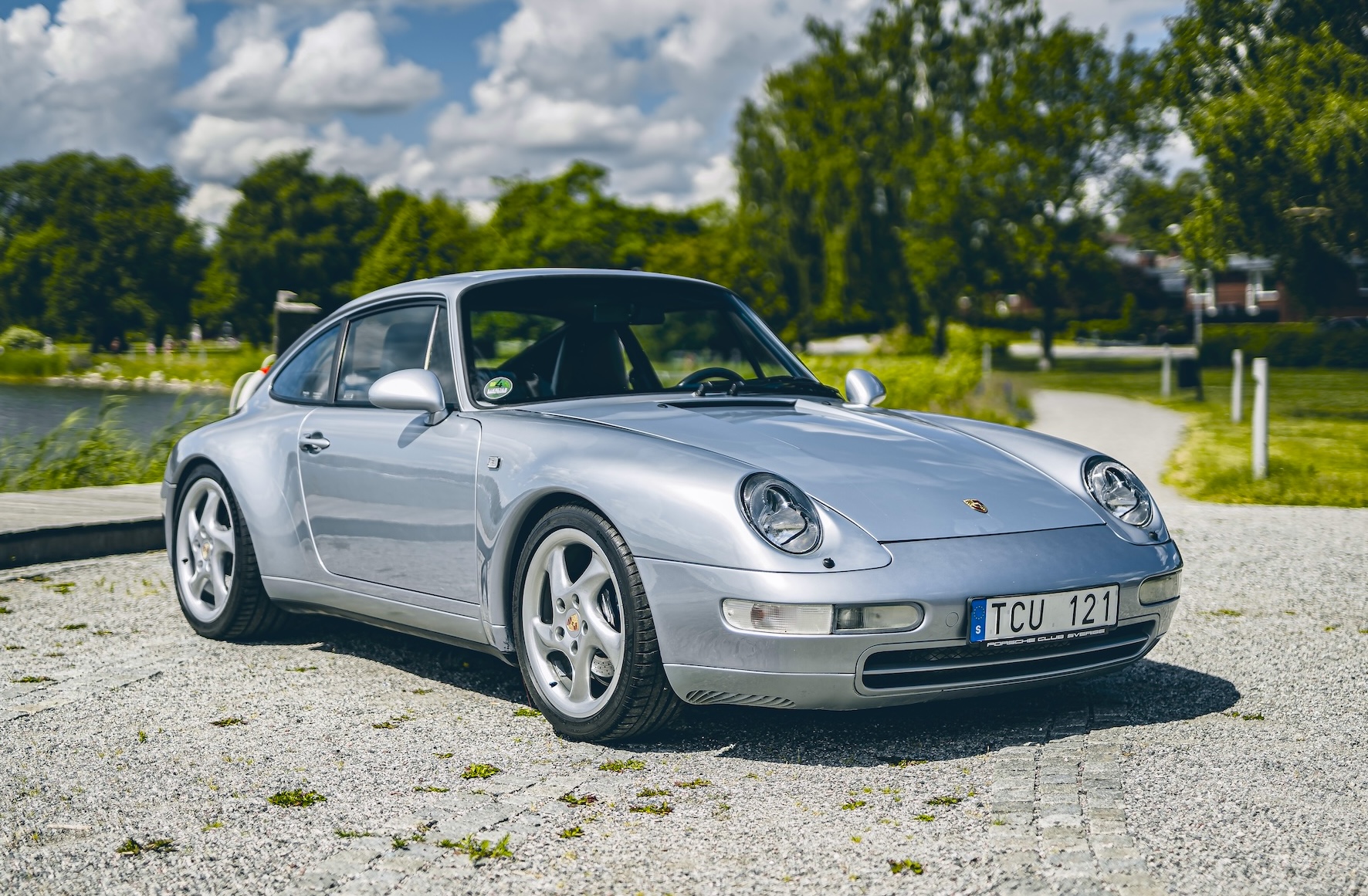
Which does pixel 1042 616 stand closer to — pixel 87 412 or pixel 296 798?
pixel 296 798

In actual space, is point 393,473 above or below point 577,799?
above

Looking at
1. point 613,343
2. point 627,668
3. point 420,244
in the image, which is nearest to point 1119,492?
point 627,668

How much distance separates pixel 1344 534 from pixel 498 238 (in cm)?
7462

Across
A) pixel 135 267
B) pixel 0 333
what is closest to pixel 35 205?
pixel 135 267

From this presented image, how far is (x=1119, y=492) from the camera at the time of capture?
446 cm

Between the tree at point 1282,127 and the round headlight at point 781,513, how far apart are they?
13.4 meters

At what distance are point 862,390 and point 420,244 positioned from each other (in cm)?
5228

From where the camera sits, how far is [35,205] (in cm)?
6150

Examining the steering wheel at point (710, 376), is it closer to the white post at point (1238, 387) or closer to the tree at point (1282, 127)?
the tree at point (1282, 127)

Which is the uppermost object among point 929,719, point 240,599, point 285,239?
point 285,239

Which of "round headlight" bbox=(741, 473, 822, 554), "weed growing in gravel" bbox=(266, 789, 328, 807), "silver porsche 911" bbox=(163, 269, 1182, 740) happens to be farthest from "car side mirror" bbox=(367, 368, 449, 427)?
"weed growing in gravel" bbox=(266, 789, 328, 807)

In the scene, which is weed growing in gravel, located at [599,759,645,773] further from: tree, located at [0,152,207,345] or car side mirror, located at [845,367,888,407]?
tree, located at [0,152,207,345]

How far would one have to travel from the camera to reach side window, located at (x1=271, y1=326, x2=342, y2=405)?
5.59m

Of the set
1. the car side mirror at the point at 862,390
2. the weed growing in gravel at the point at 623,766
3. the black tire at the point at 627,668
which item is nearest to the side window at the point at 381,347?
the black tire at the point at 627,668
